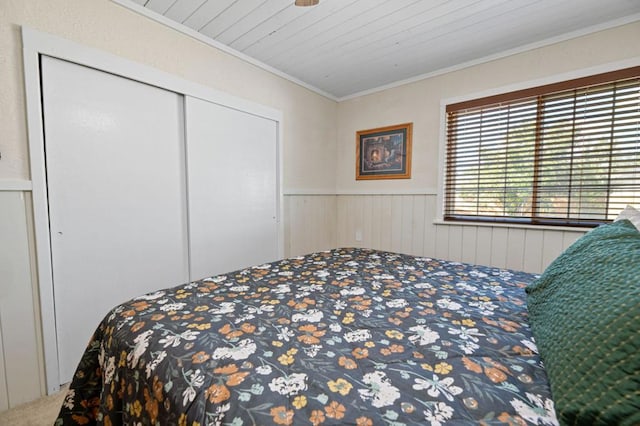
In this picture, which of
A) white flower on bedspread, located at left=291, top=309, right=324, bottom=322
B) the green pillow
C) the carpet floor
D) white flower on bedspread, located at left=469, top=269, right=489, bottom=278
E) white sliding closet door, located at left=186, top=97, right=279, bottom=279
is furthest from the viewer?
white sliding closet door, located at left=186, top=97, right=279, bottom=279

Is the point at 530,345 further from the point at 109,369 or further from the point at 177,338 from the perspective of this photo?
the point at 109,369

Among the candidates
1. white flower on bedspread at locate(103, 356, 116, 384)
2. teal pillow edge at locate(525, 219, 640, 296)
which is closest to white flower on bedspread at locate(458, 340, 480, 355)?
teal pillow edge at locate(525, 219, 640, 296)

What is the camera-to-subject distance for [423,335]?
91cm

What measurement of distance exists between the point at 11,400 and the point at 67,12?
7.14 ft

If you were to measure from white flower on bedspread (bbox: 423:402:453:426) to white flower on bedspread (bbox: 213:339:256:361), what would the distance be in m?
0.47

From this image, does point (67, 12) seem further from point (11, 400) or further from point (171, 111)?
point (11, 400)

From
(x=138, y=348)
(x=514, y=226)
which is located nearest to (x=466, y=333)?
(x=138, y=348)

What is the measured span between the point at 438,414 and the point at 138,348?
839 mm

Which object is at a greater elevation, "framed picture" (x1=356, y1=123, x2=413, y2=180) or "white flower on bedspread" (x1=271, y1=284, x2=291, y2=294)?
"framed picture" (x1=356, y1=123, x2=413, y2=180)

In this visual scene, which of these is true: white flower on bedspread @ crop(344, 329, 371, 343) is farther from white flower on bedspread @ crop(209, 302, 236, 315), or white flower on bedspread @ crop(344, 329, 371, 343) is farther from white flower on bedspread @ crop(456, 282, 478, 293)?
white flower on bedspread @ crop(456, 282, 478, 293)

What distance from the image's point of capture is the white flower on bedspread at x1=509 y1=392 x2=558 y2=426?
1.83ft

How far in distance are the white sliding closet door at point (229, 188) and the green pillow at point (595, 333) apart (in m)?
2.17

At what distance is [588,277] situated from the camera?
2.62ft

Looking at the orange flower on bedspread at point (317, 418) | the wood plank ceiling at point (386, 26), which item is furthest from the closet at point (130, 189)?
the orange flower on bedspread at point (317, 418)
